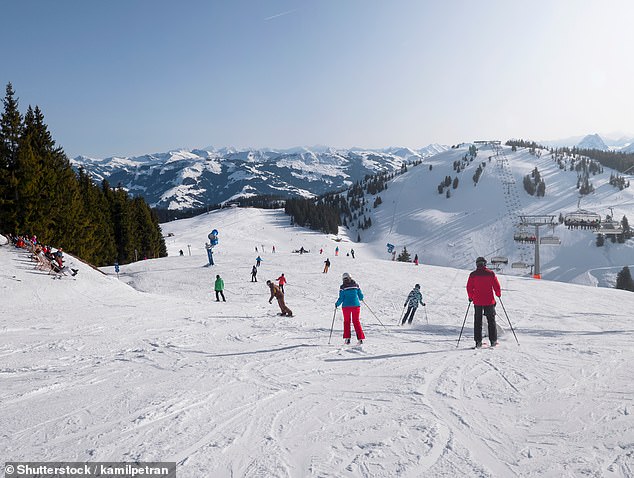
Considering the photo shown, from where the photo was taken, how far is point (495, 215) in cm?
12962

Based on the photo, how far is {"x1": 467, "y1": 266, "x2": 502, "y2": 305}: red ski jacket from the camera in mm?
8477

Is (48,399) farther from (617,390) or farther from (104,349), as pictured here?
(617,390)

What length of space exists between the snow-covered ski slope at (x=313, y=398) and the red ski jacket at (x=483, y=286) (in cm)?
117

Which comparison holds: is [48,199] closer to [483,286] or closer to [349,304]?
[349,304]

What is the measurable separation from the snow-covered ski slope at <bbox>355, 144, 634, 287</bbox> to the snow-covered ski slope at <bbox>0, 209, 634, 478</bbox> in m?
91.0

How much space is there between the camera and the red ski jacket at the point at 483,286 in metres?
8.48

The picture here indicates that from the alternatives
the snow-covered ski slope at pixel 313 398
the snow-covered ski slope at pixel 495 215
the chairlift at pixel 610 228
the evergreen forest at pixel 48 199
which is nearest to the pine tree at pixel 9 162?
the evergreen forest at pixel 48 199

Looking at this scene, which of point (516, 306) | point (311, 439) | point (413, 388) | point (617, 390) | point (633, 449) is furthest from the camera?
point (516, 306)

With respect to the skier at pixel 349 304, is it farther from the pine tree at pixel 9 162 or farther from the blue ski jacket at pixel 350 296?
the pine tree at pixel 9 162

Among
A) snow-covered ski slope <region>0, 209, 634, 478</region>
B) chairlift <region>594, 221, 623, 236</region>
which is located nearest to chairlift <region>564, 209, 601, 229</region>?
chairlift <region>594, 221, 623, 236</region>

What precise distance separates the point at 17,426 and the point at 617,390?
8.38 metres

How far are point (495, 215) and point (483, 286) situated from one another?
135657 mm

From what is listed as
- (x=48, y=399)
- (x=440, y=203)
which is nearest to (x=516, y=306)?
(x=48, y=399)

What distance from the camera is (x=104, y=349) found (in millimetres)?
8812
